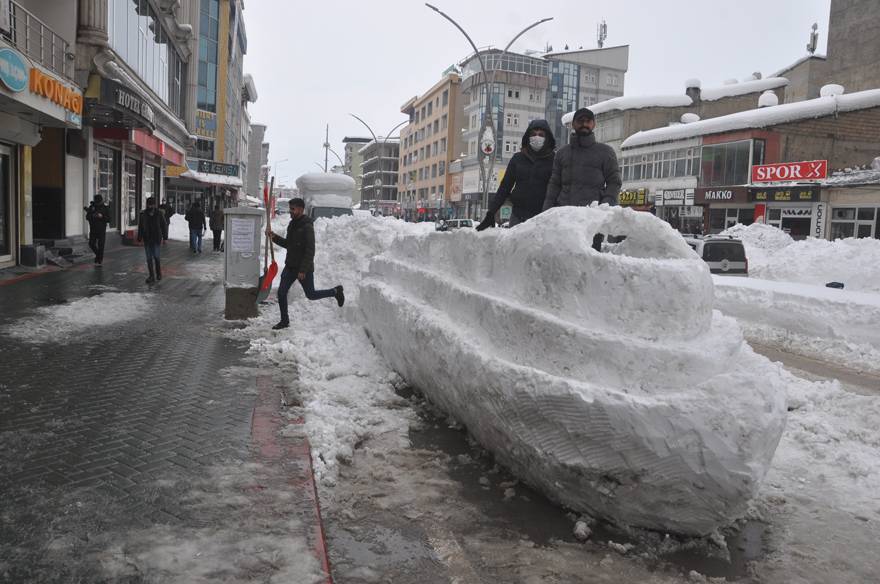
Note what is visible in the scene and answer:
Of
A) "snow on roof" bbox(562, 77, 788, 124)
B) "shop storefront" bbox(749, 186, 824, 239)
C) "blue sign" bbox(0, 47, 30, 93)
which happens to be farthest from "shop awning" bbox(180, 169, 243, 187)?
"shop storefront" bbox(749, 186, 824, 239)

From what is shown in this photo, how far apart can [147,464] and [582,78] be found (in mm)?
75889

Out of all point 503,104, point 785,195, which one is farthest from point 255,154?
point 785,195

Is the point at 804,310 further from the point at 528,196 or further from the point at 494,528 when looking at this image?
the point at 494,528

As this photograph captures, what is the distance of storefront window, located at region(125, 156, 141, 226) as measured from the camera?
24.5 m

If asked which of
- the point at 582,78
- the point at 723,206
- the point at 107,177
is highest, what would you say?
the point at 582,78

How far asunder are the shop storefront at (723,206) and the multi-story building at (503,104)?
32368 millimetres

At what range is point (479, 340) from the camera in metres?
4.69

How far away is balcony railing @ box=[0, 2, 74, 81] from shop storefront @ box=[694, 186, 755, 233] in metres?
30.7

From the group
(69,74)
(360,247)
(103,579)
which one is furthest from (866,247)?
(69,74)

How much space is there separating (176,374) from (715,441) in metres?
5.06

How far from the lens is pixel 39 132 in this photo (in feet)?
49.5

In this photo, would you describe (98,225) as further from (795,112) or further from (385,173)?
(385,173)

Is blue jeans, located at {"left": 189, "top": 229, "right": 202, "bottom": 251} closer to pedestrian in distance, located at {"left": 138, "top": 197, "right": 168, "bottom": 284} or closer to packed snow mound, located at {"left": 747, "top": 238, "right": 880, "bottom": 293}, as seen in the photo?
pedestrian in distance, located at {"left": 138, "top": 197, "right": 168, "bottom": 284}

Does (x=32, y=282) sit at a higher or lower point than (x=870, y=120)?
lower
